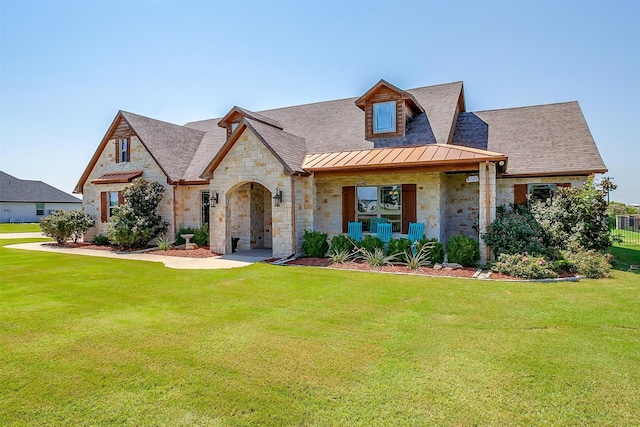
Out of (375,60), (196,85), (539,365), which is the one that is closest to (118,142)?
(196,85)

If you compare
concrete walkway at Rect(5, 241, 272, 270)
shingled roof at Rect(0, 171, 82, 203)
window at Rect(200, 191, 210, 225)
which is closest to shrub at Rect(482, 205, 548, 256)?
concrete walkway at Rect(5, 241, 272, 270)

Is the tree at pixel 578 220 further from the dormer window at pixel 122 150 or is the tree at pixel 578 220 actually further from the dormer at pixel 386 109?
the dormer window at pixel 122 150

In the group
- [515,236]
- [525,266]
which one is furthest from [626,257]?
[525,266]

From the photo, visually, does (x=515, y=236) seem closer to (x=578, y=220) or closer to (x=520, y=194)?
(x=578, y=220)

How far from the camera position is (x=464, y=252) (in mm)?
12336

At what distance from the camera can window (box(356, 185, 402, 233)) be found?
1515 cm

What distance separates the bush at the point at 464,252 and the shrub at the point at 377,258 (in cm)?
208

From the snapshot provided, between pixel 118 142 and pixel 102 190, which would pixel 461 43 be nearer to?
pixel 118 142

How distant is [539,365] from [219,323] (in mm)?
5122

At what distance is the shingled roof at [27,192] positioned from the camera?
50.9 m

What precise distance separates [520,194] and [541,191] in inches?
34.3

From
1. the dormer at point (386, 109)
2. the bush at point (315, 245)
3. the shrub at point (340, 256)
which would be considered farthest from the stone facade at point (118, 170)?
the dormer at point (386, 109)

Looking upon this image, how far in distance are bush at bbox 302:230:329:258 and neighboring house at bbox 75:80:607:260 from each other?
0.47m

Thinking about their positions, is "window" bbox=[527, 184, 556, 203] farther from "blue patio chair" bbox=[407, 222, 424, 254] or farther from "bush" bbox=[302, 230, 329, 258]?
"bush" bbox=[302, 230, 329, 258]
